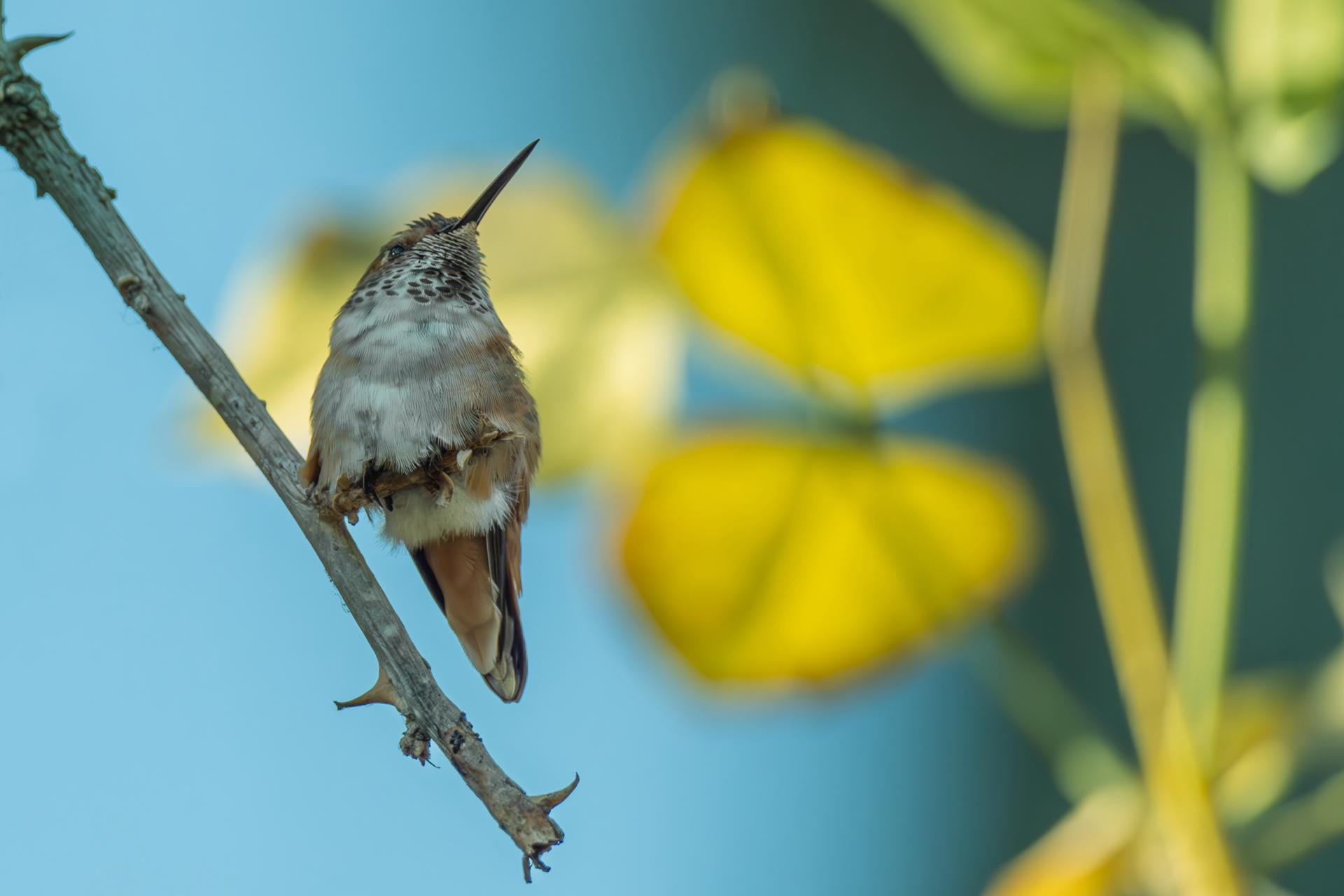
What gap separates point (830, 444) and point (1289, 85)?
33 centimetres

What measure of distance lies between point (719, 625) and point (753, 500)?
8 cm

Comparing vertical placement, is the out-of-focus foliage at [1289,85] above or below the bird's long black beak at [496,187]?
above

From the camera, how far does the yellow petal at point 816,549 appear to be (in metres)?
0.75

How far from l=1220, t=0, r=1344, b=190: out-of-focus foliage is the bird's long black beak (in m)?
0.50

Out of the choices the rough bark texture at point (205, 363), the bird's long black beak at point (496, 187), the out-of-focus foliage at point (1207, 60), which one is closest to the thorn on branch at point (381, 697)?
the rough bark texture at point (205, 363)

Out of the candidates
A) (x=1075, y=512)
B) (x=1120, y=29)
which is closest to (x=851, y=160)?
(x=1120, y=29)

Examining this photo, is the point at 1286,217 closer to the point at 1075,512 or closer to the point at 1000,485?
the point at 1075,512

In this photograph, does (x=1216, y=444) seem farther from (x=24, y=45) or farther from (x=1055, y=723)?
(x=24, y=45)

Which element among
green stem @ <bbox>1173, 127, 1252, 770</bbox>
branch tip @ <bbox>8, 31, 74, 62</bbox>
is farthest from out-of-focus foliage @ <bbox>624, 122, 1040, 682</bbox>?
branch tip @ <bbox>8, 31, 74, 62</bbox>

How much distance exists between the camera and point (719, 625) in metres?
0.77

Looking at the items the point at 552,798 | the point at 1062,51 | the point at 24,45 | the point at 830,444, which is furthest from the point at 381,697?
the point at 1062,51

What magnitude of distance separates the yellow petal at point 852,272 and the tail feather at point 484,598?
0.36 metres

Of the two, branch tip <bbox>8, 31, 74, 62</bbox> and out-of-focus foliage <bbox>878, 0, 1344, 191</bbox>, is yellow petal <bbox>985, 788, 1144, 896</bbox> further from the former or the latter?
branch tip <bbox>8, 31, 74, 62</bbox>

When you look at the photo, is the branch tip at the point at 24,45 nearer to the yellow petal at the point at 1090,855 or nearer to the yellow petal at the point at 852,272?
the yellow petal at the point at 852,272
